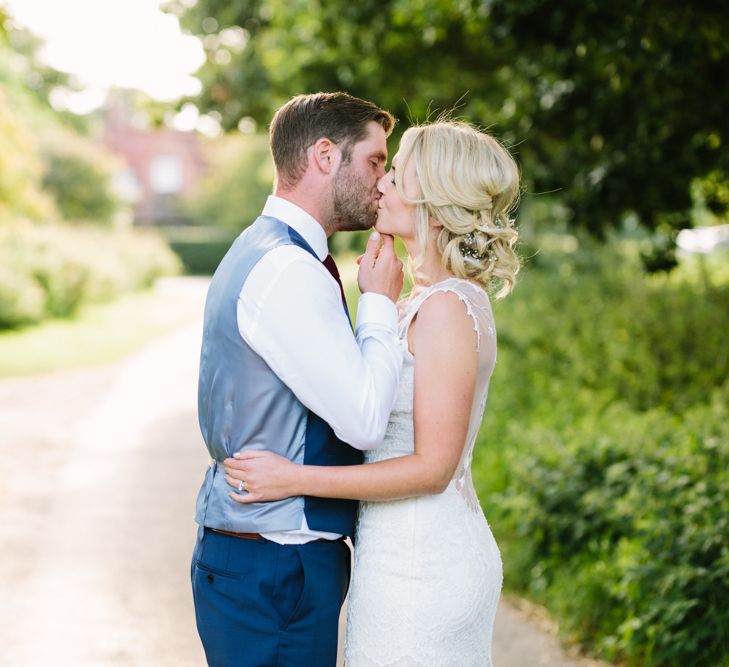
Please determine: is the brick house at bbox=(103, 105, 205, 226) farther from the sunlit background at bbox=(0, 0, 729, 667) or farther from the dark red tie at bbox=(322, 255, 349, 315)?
the dark red tie at bbox=(322, 255, 349, 315)

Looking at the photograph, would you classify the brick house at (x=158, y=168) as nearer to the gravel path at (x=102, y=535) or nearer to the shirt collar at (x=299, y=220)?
the gravel path at (x=102, y=535)

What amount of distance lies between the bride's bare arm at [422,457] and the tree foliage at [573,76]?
1.20 m

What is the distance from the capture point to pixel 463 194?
272 cm

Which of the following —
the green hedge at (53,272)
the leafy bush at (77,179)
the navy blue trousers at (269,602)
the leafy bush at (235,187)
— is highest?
the navy blue trousers at (269,602)

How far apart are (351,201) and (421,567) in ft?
3.42

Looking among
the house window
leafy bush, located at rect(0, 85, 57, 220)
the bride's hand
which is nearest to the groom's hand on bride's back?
the bride's hand

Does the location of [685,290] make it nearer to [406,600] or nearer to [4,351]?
[406,600]

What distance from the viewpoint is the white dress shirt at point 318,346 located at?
245cm

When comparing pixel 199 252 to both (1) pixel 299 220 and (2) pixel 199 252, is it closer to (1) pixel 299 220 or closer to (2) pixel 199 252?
(2) pixel 199 252

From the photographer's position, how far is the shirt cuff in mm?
2617

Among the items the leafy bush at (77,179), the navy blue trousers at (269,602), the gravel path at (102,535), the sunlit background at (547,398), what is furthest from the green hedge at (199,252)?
the navy blue trousers at (269,602)

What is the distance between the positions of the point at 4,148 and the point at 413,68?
12308 millimetres

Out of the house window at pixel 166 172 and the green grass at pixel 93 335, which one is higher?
the green grass at pixel 93 335

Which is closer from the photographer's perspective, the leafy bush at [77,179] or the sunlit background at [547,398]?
the sunlit background at [547,398]
